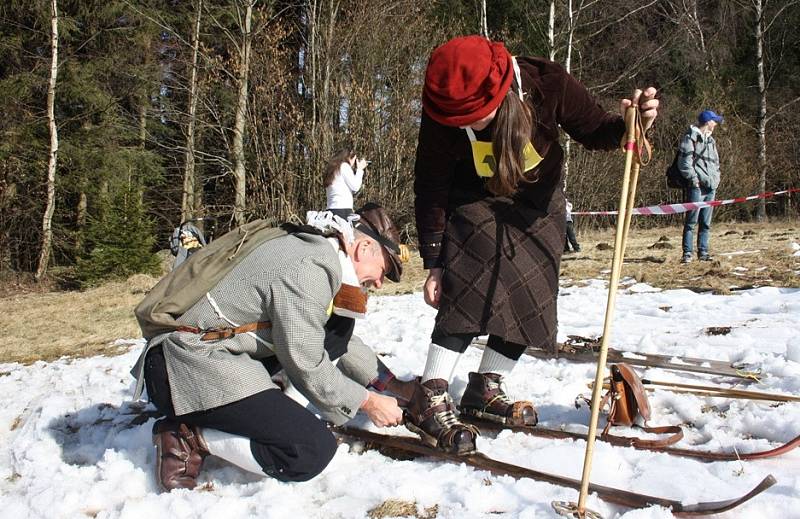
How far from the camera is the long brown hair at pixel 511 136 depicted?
6.89 feet

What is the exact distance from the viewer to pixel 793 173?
17.2 meters

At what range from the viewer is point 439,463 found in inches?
87.6

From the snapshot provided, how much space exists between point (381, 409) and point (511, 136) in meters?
1.06

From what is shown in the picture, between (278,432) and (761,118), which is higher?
(761,118)

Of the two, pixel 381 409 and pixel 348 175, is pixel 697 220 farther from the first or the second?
pixel 381 409

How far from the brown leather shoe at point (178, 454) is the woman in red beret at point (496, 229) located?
0.80 m

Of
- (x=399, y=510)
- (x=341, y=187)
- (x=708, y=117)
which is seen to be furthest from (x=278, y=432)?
(x=708, y=117)

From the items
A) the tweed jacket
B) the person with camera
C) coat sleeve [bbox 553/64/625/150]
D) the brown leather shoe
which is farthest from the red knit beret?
the person with camera

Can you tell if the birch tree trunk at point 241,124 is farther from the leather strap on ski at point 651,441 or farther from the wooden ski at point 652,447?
the leather strap on ski at point 651,441

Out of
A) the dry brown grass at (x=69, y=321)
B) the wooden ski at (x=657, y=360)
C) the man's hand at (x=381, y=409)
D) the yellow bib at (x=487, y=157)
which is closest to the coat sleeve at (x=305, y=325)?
the man's hand at (x=381, y=409)

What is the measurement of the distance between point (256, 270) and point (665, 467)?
58.6 inches

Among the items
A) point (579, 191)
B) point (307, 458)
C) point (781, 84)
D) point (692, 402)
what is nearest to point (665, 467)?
point (692, 402)

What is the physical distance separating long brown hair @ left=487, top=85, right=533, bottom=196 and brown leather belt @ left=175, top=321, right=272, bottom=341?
0.97 m

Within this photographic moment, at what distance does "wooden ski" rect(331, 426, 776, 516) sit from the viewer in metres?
1.68
